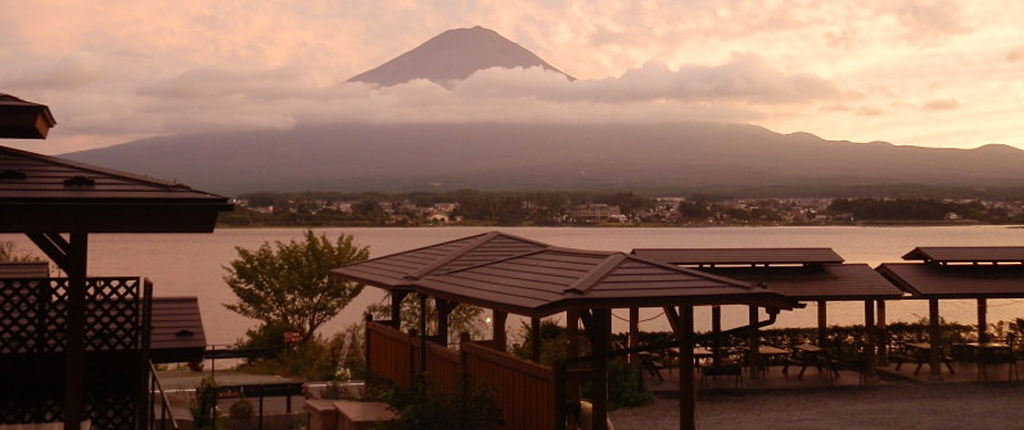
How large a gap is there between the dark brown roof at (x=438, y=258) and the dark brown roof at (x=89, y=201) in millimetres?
5375

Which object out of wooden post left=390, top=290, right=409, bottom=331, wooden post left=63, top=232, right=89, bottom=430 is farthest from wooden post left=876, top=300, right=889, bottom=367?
wooden post left=63, top=232, right=89, bottom=430

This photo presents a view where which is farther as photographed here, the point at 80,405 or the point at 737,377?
the point at 737,377

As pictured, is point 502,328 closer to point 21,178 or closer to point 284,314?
point 21,178

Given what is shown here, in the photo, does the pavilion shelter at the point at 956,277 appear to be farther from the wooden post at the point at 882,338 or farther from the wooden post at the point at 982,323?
the wooden post at the point at 882,338

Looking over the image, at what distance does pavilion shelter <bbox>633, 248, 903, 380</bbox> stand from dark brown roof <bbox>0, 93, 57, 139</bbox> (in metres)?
13.7

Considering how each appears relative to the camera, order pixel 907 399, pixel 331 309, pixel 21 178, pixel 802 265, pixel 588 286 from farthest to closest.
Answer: pixel 331 309 → pixel 802 265 → pixel 907 399 → pixel 588 286 → pixel 21 178

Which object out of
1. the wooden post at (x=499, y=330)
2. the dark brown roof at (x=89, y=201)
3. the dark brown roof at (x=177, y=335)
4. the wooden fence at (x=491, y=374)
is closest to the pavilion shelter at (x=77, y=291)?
the dark brown roof at (x=89, y=201)

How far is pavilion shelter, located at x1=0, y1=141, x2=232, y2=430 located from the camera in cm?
839

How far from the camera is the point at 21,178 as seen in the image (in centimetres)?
867

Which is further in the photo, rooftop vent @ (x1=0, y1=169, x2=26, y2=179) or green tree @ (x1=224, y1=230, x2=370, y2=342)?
green tree @ (x1=224, y1=230, x2=370, y2=342)

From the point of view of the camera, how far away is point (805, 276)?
22375 mm

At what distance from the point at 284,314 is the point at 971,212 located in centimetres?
13432

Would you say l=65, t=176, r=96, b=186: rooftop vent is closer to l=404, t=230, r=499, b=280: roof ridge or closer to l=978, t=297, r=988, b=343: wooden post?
l=404, t=230, r=499, b=280: roof ridge

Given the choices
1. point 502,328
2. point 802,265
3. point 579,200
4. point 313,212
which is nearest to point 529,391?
point 502,328
